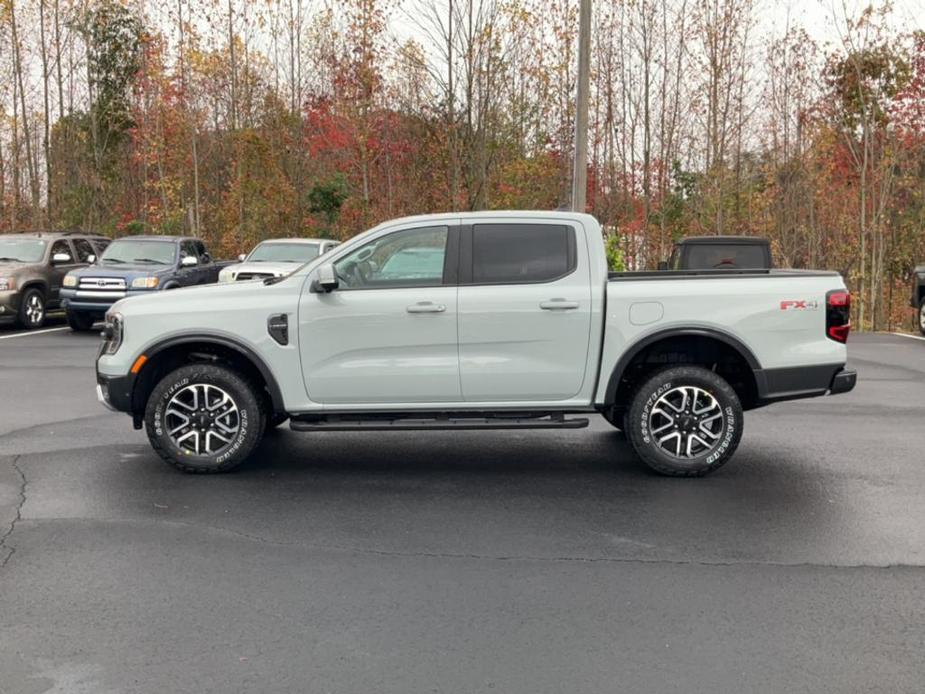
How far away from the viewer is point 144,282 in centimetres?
1739

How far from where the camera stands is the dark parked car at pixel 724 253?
54.1ft

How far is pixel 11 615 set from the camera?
14.5ft

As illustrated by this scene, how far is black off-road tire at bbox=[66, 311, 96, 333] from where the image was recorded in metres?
17.8

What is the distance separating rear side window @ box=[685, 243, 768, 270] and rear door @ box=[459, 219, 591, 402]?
32.3 feet

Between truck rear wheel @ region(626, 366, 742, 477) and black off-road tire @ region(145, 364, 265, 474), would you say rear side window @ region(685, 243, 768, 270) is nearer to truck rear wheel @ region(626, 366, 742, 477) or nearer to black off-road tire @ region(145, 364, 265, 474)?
truck rear wheel @ region(626, 366, 742, 477)

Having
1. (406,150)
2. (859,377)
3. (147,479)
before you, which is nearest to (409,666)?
(147,479)

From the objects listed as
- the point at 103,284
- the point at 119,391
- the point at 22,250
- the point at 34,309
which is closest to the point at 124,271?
the point at 103,284

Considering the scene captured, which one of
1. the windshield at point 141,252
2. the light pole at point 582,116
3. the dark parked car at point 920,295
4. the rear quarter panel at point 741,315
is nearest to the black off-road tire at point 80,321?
the windshield at point 141,252

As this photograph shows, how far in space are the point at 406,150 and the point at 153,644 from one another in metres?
29.5

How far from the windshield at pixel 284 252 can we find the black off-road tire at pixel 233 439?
12.4 metres

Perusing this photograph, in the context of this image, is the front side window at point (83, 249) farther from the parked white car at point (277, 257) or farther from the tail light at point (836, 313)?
the tail light at point (836, 313)

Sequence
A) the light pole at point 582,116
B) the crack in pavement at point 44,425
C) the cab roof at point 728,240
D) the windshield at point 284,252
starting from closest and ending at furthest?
the crack in pavement at point 44,425 < the cab roof at point 728,240 < the light pole at point 582,116 < the windshield at point 284,252

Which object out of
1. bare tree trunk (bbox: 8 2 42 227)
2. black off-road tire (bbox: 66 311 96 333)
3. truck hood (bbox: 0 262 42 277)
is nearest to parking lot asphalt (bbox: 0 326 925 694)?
black off-road tire (bbox: 66 311 96 333)

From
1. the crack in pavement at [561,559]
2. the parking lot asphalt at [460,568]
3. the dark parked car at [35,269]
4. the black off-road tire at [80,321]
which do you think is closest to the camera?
the parking lot asphalt at [460,568]
